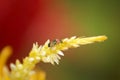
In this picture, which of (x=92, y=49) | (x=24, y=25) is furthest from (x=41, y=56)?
(x=92, y=49)

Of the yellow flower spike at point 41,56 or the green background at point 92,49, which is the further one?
the green background at point 92,49

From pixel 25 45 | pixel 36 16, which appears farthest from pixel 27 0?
pixel 25 45

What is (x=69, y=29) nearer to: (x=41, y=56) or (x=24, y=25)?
(x=24, y=25)

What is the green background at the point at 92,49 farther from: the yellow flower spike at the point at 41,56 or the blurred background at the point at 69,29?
the yellow flower spike at the point at 41,56

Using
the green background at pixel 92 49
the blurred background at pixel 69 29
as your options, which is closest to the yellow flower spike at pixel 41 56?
the blurred background at pixel 69 29

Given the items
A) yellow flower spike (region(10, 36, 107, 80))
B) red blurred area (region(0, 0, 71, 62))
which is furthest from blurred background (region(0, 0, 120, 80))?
yellow flower spike (region(10, 36, 107, 80))

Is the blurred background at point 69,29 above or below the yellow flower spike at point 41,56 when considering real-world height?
above

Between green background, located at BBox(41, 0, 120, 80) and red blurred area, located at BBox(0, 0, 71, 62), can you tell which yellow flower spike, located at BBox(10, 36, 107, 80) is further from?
green background, located at BBox(41, 0, 120, 80)

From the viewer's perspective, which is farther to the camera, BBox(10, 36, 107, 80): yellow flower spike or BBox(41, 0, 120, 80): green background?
BBox(41, 0, 120, 80): green background
